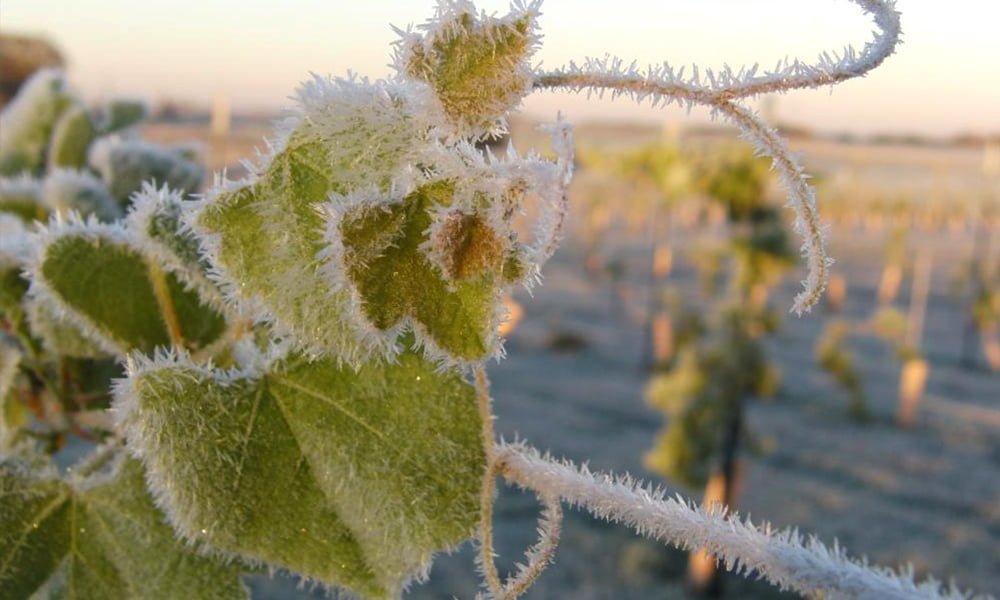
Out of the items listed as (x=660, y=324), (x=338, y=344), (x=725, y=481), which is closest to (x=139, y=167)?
(x=338, y=344)

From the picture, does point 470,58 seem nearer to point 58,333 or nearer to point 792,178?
point 792,178

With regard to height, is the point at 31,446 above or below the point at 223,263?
below

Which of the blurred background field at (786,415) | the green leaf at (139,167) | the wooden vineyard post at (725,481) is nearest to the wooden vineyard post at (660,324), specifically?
the blurred background field at (786,415)

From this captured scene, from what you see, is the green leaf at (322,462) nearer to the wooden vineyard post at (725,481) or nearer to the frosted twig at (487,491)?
the frosted twig at (487,491)

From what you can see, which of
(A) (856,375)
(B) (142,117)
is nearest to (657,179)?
(A) (856,375)

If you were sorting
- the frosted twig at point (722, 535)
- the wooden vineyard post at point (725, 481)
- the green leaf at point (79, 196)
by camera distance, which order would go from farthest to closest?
1. the wooden vineyard post at point (725, 481)
2. the green leaf at point (79, 196)
3. the frosted twig at point (722, 535)

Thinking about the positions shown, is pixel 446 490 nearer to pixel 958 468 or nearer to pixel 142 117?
pixel 142 117
